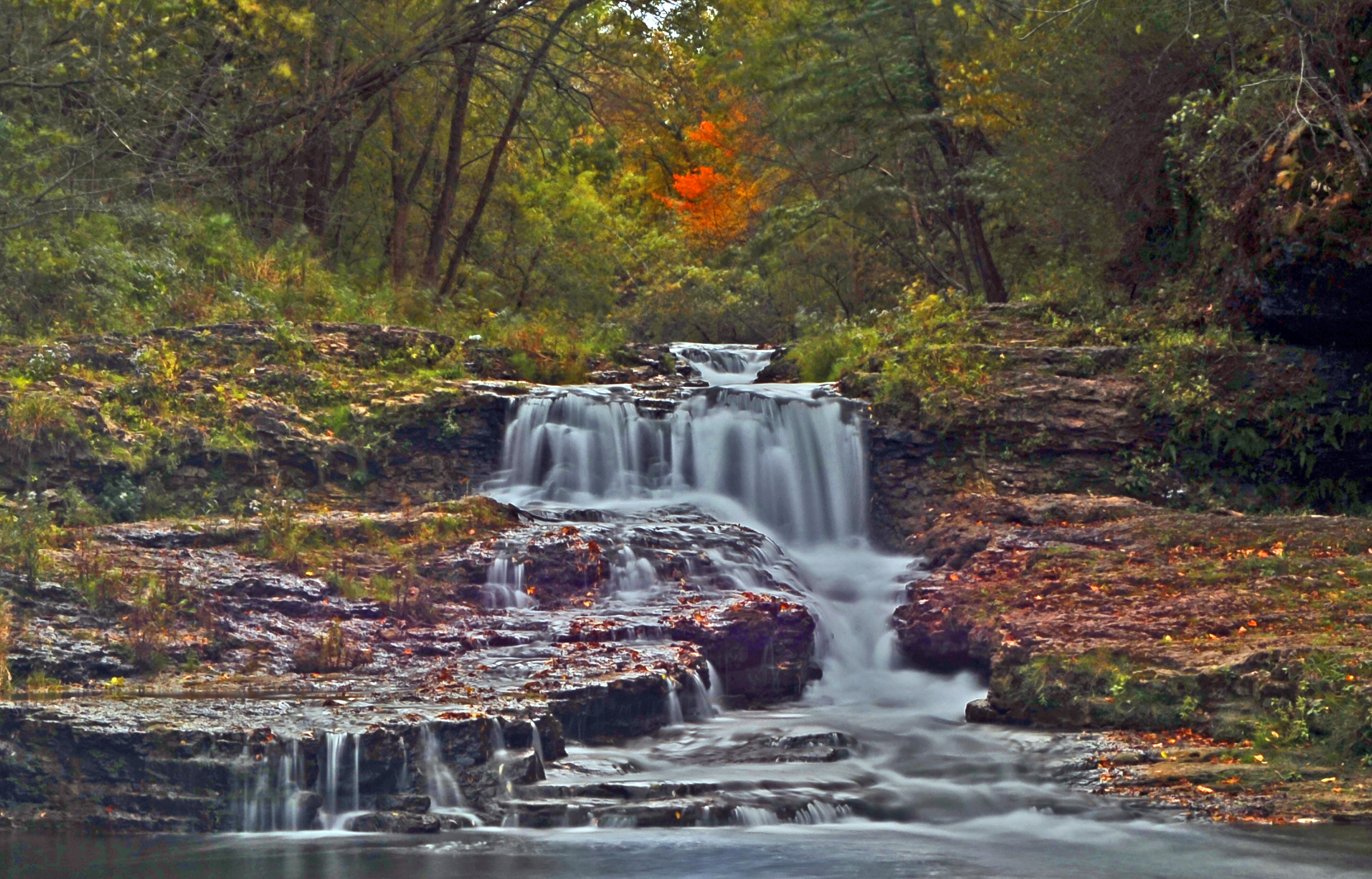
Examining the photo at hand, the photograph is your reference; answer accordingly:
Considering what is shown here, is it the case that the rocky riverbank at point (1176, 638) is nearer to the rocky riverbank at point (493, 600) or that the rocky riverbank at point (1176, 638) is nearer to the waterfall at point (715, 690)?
the rocky riverbank at point (493, 600)

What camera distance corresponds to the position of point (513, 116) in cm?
2139

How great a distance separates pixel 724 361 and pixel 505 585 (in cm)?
1164

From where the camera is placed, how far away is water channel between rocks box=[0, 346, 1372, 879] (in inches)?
273

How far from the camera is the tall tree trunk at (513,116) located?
65.4ft

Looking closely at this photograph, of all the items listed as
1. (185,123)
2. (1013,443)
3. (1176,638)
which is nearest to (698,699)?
(1176,638)

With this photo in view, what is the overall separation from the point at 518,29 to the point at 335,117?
3.44 m

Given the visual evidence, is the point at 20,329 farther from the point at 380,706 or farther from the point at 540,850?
the point at 540,850

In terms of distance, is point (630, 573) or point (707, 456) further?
point (707, 456)

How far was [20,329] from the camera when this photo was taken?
15828mm

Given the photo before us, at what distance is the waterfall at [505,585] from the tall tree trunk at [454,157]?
10989mm

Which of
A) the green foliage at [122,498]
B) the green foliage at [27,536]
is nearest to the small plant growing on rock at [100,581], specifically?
the green foliage at [27,536]

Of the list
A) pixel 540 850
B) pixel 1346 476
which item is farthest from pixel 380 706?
pixel 1346 476

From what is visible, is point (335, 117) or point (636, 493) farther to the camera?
point (335, 117)

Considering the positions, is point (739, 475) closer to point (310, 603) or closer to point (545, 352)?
point (545, 352)
